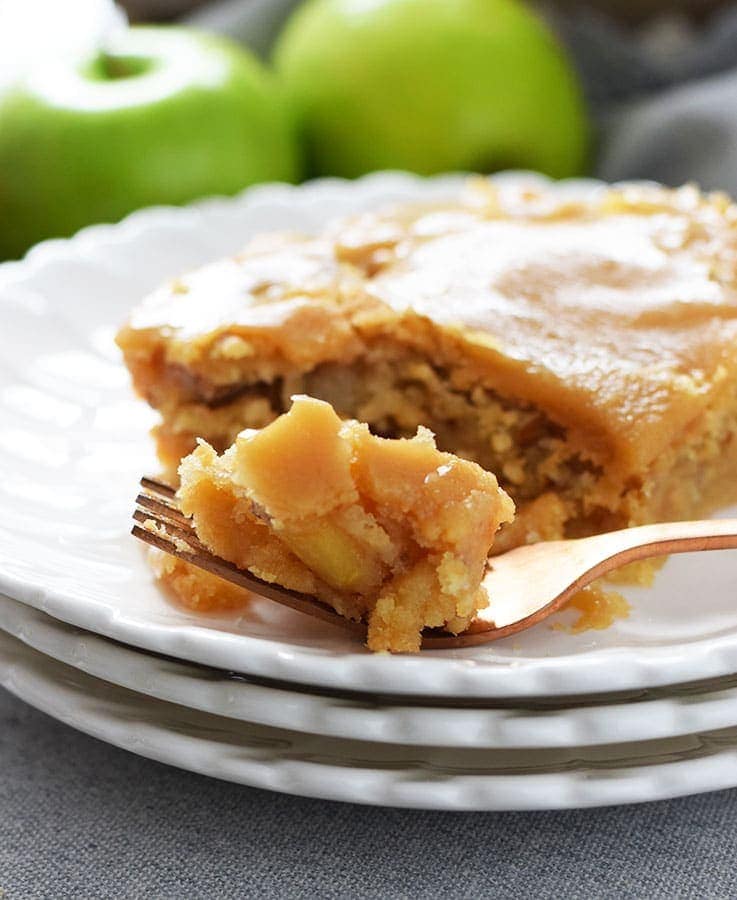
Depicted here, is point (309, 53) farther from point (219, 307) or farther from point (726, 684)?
point (726, 684)

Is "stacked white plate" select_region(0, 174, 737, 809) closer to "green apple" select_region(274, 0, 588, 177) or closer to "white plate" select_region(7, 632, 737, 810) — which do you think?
"white plate" select_region(7, 632, 737, 810)

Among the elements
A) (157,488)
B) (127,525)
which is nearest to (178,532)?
(157,488)

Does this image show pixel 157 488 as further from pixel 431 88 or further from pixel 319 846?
pixel 431 88

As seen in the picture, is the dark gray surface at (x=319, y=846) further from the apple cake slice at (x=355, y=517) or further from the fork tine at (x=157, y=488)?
the fork tine at (x=157, y=488)

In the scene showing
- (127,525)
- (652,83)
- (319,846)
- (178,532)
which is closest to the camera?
(319,846)

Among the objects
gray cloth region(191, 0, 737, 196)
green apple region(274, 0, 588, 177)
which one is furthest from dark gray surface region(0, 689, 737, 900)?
green apple region(274, 0, 588, 177)

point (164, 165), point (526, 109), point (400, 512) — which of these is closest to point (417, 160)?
point (526, 109)

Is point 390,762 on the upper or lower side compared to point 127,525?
upper

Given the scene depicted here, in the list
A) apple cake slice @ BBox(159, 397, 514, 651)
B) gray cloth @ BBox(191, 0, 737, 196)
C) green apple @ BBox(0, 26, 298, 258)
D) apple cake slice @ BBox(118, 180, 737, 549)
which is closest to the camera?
apple cake slice @ BBox(159, 397, 514, 651)
